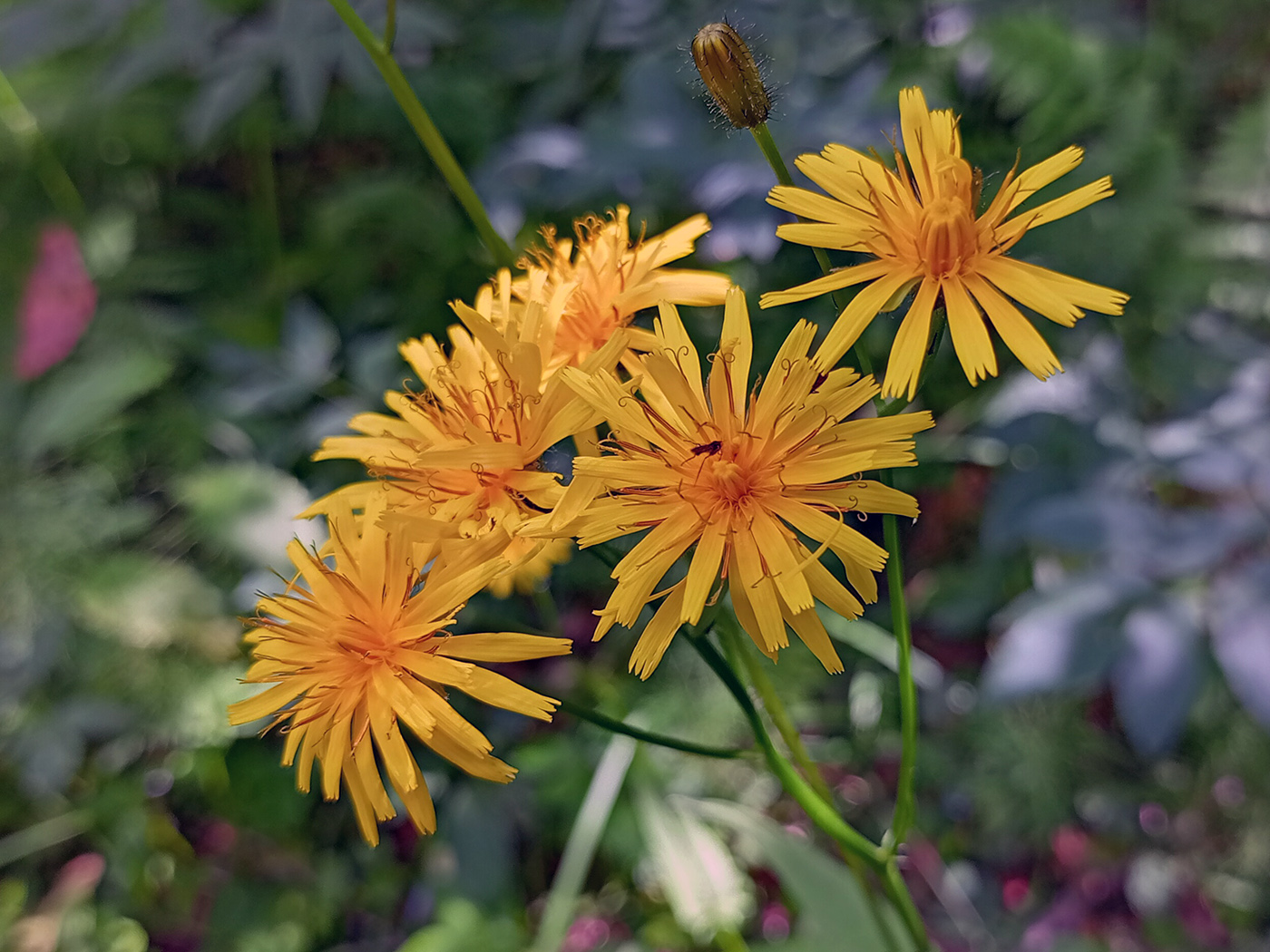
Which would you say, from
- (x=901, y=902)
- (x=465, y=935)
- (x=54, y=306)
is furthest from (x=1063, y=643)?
(x=54, y=306)

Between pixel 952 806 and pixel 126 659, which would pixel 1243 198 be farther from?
pixel 126 659

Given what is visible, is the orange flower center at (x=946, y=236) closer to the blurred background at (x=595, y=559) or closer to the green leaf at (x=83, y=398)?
the blurred background at (x=595, y=559)

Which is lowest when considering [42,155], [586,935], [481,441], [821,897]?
[586,935]

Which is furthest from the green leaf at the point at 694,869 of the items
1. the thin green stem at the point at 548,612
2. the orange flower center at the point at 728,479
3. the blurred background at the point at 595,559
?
the orange flower center at the point at 728,479

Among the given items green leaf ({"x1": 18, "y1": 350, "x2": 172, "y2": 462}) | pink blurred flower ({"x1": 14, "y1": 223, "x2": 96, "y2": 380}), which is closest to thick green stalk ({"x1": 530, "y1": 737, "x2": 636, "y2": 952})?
green leaf ({"x1": 18, "y1": 350, "x2": 172, "y2": 462})

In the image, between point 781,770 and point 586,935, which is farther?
point 586,935

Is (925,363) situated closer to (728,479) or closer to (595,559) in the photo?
(728,479)

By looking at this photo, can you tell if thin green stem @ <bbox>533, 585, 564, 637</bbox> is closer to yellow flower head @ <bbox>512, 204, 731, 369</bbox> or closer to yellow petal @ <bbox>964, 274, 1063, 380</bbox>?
yellow flower head @ <bbox>512, 204, 731, 369</bbox>

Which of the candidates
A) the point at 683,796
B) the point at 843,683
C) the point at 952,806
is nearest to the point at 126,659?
the point at 683,796
